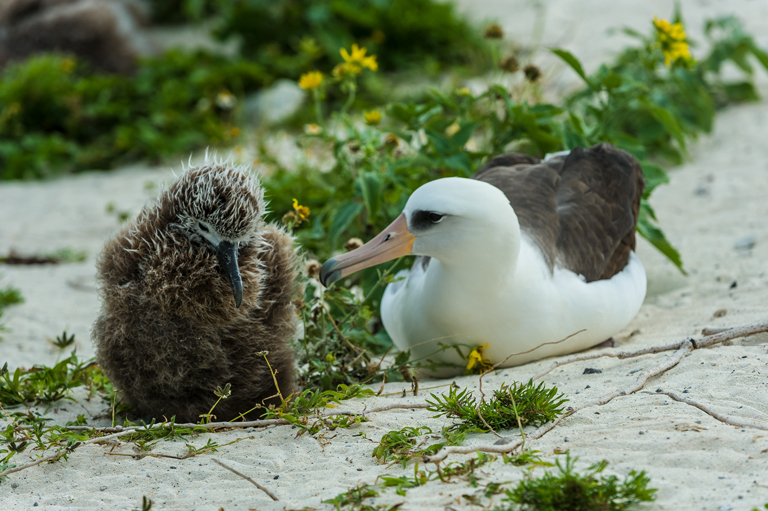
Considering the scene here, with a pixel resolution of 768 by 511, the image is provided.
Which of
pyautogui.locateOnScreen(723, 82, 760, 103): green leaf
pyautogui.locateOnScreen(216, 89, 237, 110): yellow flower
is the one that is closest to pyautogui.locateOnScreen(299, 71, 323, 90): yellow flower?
pyautogui.locateOnScreen(216, 89, 237, 110): yellow flower

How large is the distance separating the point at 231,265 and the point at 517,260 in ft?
4.77

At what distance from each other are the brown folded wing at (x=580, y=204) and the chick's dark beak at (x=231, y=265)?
1.67 meters

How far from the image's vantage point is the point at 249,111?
1042cm

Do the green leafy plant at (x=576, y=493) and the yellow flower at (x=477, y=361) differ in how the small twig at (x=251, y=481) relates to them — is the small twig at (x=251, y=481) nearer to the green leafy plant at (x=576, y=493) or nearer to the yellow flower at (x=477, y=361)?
the green leafy plant at (x=576, y=493)

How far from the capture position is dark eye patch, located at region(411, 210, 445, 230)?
375cm

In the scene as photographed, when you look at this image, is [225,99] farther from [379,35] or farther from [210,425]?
[210,425]

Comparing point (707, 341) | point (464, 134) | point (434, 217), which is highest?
point (464, 134)

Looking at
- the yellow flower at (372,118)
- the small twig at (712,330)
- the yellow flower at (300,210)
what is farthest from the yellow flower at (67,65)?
the small twig at (712,330)

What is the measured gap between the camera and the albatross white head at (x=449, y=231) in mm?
3723

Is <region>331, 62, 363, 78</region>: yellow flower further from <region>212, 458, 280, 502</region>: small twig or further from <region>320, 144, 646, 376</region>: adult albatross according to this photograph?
<region>212, 458, 280, 502</region>: small twig

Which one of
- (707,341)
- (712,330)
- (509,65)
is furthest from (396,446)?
(509,65)

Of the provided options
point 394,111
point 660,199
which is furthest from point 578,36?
point 394,111

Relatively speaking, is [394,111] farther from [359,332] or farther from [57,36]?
[57,36]

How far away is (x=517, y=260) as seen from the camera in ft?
12.8
